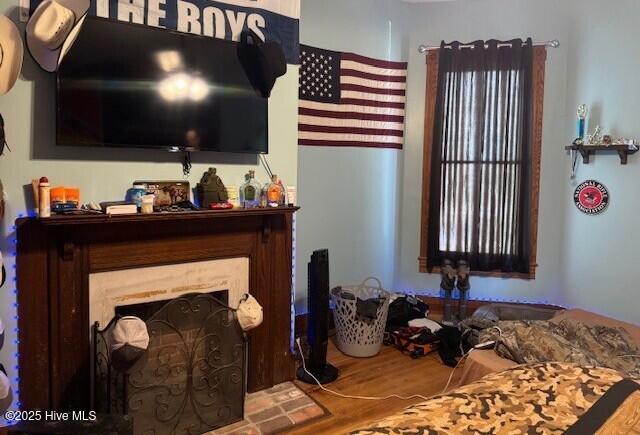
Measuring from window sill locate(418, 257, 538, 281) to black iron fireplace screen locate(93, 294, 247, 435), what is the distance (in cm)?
210

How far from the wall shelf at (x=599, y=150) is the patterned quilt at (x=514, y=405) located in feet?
8.35

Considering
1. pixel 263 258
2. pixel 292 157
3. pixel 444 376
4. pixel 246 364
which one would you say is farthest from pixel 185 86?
pixel 444 376

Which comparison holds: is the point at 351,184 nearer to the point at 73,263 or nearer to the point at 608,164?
the point at 608,164

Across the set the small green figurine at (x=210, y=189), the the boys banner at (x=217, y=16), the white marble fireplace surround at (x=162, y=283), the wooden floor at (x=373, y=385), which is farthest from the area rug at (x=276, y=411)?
the the boys banner at (x=217, y=16)

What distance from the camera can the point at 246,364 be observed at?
248cm

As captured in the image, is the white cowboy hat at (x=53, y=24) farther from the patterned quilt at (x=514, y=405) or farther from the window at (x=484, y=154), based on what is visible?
the window at (x=484, y=154)

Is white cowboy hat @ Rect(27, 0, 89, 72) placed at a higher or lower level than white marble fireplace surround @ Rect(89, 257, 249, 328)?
higher

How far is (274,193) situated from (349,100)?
4.71ft

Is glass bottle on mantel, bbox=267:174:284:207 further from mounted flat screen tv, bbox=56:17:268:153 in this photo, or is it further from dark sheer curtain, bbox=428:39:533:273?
dark sheer curtain, bbox=428:39:533:273

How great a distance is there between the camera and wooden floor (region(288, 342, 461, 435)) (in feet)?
7.89

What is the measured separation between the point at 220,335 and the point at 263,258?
0.50 m

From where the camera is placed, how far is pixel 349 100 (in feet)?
12.2

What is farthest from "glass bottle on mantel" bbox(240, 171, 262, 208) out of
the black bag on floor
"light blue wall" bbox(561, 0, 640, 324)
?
"light blue wall" bbox(561, 0, 640, 324)

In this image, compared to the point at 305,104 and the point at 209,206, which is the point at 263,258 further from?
the point at 305,104
